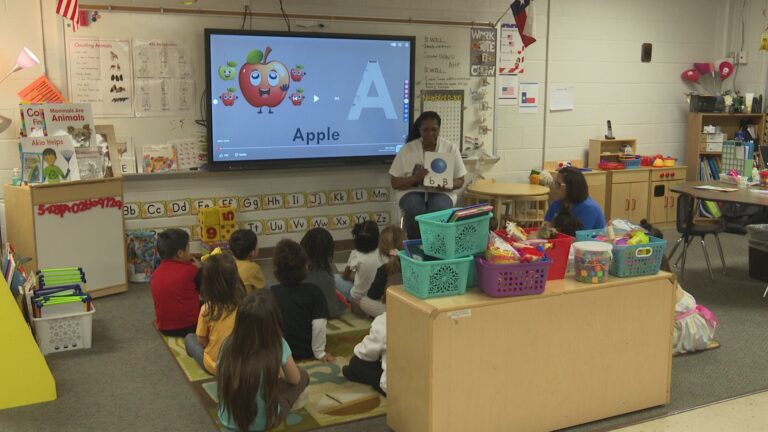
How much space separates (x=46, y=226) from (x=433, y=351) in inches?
127

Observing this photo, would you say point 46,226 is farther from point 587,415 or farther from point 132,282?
→ point 587,415

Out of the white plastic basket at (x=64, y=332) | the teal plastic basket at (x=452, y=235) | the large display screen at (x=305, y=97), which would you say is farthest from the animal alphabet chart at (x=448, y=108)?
the teal plastic basket at (x=452, y=235)

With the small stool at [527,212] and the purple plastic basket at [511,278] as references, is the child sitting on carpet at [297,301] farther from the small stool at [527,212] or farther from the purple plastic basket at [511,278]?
the small stool at [527,212]

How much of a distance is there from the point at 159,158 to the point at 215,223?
2.18 ft

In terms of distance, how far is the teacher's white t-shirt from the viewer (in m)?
6.04

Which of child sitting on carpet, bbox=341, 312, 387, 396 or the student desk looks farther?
child sitting on carpet, bbox=341, 312, 387, 396

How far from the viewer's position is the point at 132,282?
5570 mm

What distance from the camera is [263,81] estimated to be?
19.4 feet

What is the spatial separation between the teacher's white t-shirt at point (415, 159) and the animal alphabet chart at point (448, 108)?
0.76 metres

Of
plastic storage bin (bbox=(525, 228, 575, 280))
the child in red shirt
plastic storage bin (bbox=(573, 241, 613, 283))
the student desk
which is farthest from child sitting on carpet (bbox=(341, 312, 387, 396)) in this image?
the child in red shirt

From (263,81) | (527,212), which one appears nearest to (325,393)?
(263,81)

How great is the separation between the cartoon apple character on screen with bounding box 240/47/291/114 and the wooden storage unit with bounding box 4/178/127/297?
1.31 m

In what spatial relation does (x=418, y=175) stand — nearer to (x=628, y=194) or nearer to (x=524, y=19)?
(x=524, y=19)

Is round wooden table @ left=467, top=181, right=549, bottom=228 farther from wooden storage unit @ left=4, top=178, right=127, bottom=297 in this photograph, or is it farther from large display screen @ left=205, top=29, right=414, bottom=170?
wooden storage unit @ left=4, top=178, right=127, bottom=297
